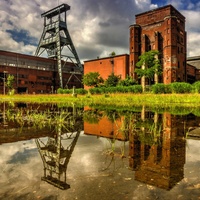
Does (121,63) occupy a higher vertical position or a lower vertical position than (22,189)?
higher

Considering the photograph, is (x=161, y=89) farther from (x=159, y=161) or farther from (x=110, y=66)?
(x=159, y=161)

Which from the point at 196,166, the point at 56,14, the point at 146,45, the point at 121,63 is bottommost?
the point at 196,166

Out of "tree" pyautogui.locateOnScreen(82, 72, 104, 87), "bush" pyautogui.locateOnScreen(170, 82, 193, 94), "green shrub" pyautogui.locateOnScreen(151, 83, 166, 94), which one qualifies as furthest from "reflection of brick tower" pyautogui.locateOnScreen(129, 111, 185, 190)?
"tree" pyautogui.locateOnScreen(82, 72, 104, 87)

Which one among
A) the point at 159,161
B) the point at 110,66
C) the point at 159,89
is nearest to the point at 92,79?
the point at 110,66

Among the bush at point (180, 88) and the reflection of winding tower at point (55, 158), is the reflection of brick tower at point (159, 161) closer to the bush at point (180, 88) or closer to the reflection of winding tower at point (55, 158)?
the reflection of winding tower at point (55, 158)

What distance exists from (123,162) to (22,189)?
156 cm

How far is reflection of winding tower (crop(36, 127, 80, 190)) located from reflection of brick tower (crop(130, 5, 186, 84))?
39.3 m

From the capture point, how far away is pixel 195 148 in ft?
13.8

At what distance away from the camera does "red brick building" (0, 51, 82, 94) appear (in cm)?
5403

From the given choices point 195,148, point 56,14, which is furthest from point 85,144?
point 56,14

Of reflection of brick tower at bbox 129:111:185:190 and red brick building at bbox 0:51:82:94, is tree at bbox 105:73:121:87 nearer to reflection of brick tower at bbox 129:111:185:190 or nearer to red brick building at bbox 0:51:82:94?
red brick building at bbox 0:51:82:94

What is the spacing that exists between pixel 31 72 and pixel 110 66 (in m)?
22.8

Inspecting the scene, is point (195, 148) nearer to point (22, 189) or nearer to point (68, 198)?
point (68, 198)

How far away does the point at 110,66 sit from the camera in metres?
51.4
